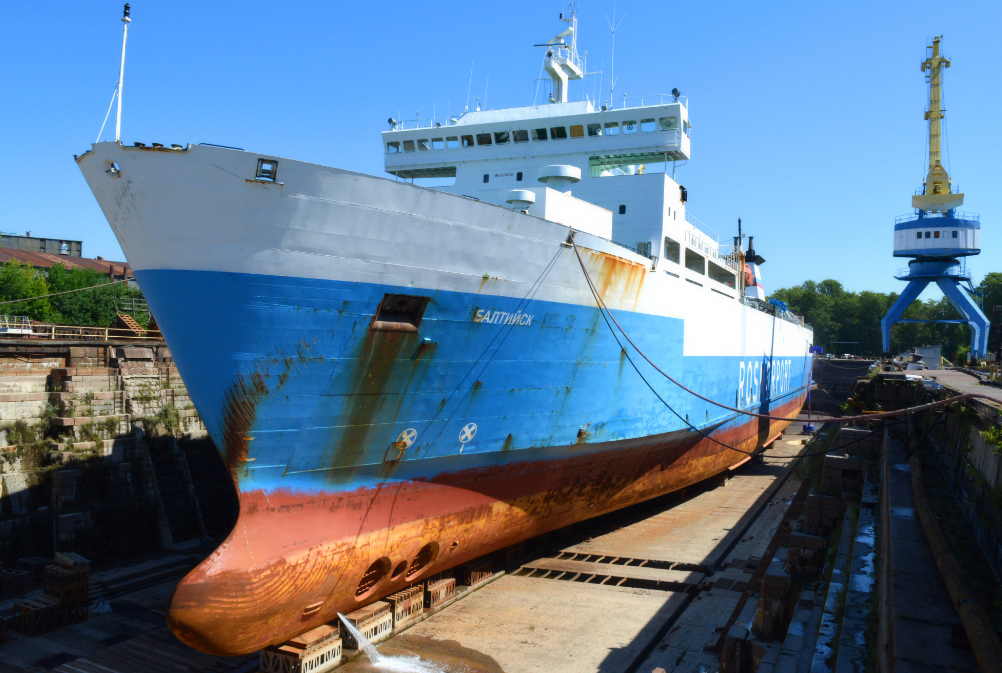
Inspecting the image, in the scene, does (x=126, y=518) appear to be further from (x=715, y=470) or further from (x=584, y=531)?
(x=715, y=470)

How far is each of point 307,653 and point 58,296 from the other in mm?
27368

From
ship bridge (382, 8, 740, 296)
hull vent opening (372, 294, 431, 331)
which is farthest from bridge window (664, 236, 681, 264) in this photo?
hull vent opening (372, 294, 431, 331)

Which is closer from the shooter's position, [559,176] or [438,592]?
[438,592]

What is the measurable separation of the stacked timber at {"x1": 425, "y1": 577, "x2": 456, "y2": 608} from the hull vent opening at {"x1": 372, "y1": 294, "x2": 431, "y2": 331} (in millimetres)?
4010

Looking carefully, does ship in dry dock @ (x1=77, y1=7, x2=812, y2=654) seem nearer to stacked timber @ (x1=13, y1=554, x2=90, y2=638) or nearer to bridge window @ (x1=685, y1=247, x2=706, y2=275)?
bridge window @ (x1=685, y1=247, x2=706, y2=275)

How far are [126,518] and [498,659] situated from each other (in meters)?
9.54

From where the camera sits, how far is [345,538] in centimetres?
727

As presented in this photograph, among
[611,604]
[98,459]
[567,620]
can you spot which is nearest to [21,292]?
[98,459]

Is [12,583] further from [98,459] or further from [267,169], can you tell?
[267,169]

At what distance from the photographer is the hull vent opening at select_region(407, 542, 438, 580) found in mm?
8266

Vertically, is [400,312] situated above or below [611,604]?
above

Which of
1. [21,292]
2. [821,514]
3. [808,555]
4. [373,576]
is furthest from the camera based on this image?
[21,292]

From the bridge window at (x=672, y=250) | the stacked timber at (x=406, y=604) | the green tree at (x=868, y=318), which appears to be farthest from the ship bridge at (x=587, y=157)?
the green tree at (x=868, y=318)

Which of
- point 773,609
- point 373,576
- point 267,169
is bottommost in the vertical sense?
point 773,609
